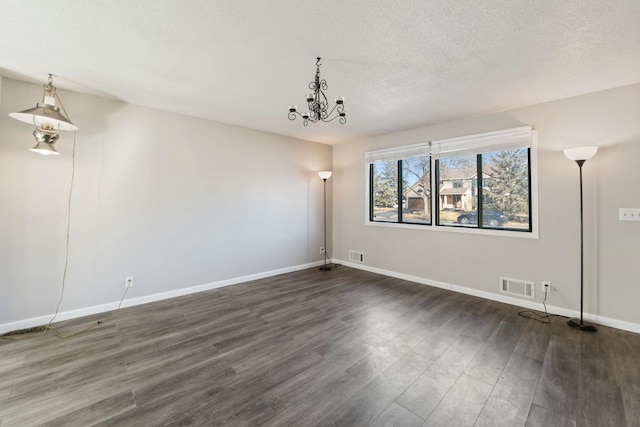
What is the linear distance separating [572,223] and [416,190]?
203 cm

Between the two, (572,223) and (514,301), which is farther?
(514,301)

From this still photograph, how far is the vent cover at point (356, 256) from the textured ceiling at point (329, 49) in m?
2.96

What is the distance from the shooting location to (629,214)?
2.68 metres

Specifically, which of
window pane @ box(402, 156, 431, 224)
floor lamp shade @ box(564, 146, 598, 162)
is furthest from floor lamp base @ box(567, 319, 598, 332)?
window pane @ box(402, 156, 431, 224)

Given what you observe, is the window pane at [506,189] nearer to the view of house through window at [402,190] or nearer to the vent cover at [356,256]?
the view of house through window at [402,190]

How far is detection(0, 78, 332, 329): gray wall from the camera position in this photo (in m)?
2.72

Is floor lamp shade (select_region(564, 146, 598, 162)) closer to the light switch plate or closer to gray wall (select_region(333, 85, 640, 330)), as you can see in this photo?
gray wall (select_region(333, 85, 640, 330))

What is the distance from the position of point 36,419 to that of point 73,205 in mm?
2257

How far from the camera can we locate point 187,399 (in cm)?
174

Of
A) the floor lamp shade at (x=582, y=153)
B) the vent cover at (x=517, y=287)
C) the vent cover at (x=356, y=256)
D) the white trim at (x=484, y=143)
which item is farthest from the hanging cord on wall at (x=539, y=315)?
the vent cover at (x=356, y=256)

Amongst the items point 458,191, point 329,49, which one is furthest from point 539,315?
point 329,49

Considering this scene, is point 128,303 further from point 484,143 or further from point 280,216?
point 484,143

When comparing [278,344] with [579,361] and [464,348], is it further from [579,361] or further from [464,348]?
[579,361]

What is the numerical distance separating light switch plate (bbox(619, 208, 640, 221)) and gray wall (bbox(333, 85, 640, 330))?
0.15ft
